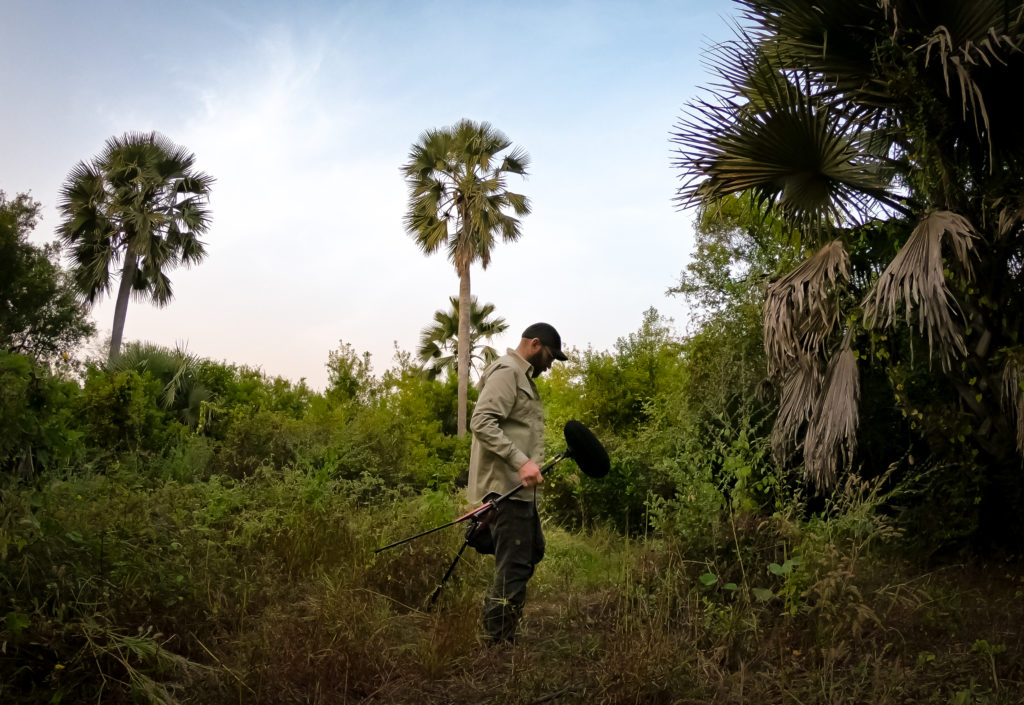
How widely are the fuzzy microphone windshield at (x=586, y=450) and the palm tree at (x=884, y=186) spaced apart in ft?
8.45

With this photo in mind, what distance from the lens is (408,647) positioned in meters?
4.10

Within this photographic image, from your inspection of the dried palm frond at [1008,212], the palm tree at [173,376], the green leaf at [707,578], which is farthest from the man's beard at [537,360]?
the palm tree at [173,376]

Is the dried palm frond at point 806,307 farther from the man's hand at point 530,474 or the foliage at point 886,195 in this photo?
the man's hand at point 530,474

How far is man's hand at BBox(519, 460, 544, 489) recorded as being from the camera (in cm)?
418


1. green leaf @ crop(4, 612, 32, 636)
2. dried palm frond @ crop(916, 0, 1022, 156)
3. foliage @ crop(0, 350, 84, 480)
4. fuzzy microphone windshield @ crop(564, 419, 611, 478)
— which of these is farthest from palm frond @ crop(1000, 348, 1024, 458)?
foliage @ crop(0, 350, 84, 480)

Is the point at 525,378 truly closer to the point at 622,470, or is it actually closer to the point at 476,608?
the point at 476,608

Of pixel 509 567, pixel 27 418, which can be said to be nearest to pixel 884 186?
pixel 509 567

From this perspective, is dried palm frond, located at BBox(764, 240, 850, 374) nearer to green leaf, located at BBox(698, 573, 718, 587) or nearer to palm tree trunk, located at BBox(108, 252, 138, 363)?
green leaf, located at BBox(698, 573, 718, 587)

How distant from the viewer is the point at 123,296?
24062 millimetres

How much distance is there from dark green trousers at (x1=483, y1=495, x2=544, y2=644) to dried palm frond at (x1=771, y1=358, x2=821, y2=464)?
3.33 metres

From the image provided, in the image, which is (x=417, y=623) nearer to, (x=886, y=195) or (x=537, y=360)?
(x=537, y=360)

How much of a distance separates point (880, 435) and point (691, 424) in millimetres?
2187

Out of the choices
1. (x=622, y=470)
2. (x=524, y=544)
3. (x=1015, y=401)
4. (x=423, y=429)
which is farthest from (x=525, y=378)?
(x=423, y=429)

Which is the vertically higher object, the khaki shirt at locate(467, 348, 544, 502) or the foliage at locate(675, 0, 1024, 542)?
the foliage at locate(675, 0, 1024, 542)
